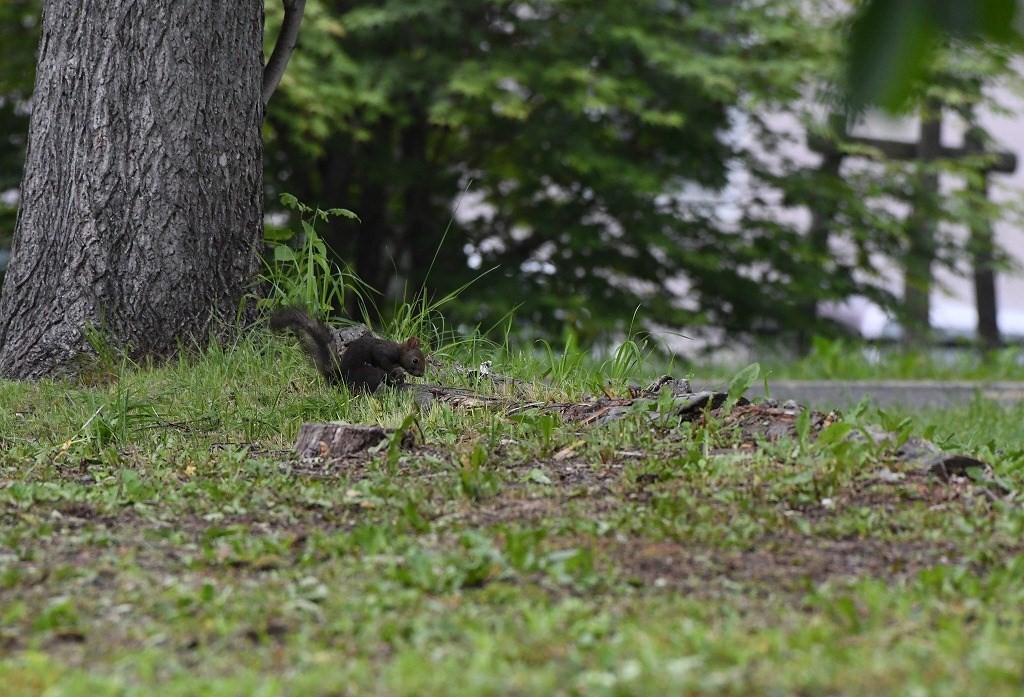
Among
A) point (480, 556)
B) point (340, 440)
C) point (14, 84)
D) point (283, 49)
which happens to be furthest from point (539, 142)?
point (480, 556)

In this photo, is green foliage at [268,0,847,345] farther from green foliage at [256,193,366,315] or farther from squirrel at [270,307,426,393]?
squirrel at [270,307,426,393]

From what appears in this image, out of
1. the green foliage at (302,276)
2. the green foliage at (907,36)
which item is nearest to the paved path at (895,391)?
the green foliage at (302,276)

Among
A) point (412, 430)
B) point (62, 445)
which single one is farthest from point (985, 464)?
point (62, 445)

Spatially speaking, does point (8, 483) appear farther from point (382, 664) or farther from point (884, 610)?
point (884, 610)

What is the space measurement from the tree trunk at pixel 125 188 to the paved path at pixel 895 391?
4.19 metres

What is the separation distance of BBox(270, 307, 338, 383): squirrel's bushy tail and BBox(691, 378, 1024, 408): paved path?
4.06 meters

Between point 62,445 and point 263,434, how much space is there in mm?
784

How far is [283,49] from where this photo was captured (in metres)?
6.40

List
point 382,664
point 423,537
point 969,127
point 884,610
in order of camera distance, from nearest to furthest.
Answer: point 382,664, point 884,610, point 423,537, point 969,127

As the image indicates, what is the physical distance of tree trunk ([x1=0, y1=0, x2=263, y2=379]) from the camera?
5.42 meters

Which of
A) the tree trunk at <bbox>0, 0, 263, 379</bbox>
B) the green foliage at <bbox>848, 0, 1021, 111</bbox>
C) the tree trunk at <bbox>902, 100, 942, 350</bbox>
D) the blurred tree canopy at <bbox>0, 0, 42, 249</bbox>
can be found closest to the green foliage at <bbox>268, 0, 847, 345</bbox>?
the tree trunk at <bbox>902, 100, 942, 350</bbox>

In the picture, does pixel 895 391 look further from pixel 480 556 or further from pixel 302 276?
pixel 480 556

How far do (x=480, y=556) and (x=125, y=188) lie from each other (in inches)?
A: 130

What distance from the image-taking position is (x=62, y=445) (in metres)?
4.38
